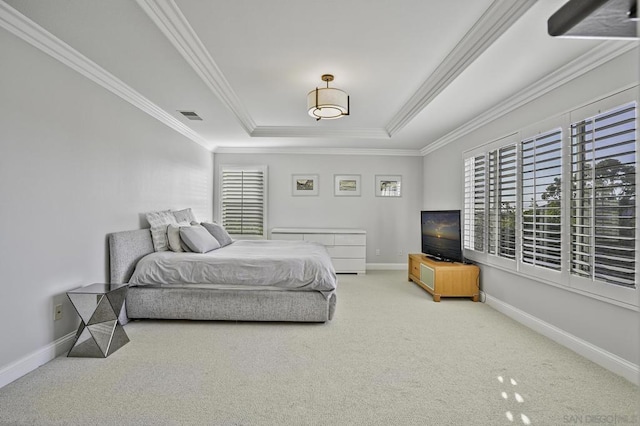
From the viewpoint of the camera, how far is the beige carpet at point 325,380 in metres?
1.87

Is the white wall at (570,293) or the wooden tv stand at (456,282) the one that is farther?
the wooden tv stand at (456,282)

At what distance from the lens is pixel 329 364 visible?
98.0 inches

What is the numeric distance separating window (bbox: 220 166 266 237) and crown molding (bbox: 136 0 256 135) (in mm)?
2464

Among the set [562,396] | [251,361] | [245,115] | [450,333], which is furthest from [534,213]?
[245,115]

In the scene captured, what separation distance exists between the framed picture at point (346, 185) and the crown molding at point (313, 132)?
1.14 m

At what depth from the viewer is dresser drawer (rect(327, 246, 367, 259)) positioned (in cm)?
600

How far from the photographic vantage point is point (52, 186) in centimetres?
253

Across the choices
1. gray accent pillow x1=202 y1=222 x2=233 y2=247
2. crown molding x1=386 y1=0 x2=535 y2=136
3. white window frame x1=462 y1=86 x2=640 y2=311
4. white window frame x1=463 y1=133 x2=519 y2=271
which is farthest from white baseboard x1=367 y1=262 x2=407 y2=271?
crown molding x1=386 y1=0 x2=535 y2=136

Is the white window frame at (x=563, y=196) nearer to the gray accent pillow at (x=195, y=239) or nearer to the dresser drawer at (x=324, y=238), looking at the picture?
the dresser drawer at (x=324, y=238)

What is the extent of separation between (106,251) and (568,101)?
4525 millimetres

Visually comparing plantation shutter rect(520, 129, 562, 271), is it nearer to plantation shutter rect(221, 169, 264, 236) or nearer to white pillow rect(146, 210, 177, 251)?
white pillow rect(146, 210, 177, 251)

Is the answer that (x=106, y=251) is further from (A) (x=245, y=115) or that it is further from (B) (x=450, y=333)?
(B) (x=450, y=333)

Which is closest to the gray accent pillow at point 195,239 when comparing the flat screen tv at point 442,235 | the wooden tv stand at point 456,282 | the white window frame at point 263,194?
the white window frame at point 263,194

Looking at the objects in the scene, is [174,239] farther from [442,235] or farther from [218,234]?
[442,235]
